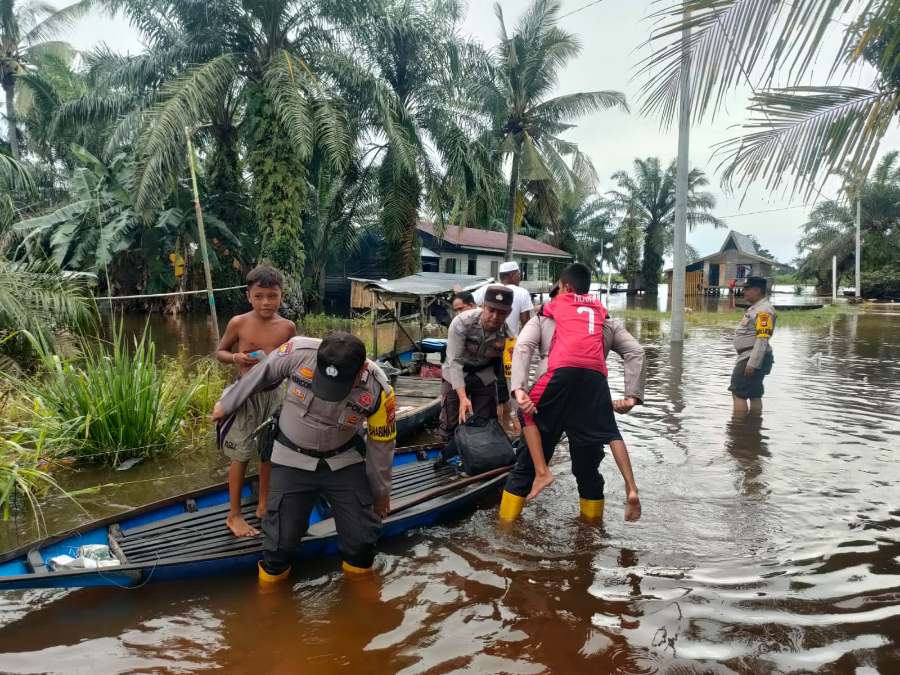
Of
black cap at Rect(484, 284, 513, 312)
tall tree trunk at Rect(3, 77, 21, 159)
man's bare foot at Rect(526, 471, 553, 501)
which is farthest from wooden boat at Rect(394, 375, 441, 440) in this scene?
tall tree trunk at Rect(3, 77, 21, 159)

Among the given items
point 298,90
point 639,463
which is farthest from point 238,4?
point 639,463

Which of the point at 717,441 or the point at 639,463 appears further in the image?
the point at 717,441

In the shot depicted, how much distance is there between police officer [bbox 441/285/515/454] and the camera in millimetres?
5535

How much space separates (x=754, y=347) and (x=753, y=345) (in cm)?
26

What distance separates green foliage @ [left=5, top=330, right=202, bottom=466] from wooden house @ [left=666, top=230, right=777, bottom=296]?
152ft

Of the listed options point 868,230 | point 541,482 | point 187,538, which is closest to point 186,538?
point 187,538

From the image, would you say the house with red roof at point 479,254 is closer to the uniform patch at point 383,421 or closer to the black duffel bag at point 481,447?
the black duffel bag at point 481,447

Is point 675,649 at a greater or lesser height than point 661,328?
lesser

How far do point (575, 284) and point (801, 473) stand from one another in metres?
3.78

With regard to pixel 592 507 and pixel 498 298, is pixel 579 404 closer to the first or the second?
pixel 592 507

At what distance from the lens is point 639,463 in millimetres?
A: 6859

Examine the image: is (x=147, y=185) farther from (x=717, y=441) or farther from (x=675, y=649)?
(x=675, y=649)

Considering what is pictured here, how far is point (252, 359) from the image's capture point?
4.62m

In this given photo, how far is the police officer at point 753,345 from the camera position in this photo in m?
7.14
